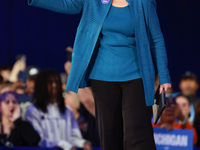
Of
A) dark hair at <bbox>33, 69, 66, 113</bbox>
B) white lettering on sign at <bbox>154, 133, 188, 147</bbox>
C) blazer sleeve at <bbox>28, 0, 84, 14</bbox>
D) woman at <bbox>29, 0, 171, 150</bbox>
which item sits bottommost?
white lettering on sign at <bbox>154, 133, 188, 147</bbox>

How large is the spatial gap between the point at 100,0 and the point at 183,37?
586 centimetres

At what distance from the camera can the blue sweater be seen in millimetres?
2043

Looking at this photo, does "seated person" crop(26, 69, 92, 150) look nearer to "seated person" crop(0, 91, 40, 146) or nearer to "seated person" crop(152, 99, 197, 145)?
"seated person" crop(0, 91, 40, 146)

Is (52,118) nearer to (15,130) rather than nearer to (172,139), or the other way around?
(15,130)

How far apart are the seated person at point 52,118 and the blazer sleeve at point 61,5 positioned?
2395 mm

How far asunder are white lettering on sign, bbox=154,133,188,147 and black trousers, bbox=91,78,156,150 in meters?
1.89

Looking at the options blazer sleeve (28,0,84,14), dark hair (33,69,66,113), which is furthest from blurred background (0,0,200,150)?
blazer sleeve (28,0,84,14)

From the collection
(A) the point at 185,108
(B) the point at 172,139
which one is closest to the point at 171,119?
(B) the point at 172,139

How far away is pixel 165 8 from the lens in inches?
300

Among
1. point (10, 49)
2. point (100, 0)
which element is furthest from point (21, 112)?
point (10, 49)

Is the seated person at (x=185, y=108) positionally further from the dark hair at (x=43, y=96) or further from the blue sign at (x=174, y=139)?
the dark hair at (x=43, y=96)

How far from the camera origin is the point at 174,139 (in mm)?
3965

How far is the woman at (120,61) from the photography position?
2.03 meters

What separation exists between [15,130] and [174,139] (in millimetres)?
1629
